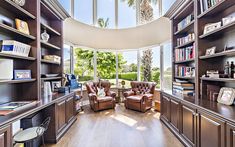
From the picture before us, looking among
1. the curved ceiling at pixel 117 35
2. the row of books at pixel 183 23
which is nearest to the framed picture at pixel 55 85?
the curved ceiling at pixel 117 35

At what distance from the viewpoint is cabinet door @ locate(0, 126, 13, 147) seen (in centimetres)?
144

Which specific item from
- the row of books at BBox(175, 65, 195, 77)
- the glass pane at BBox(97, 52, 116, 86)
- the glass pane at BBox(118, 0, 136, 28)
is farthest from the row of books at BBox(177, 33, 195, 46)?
the glass pane at BBox(97, 52, 116, 86)

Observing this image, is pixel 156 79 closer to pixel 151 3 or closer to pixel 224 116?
pixel 151 3

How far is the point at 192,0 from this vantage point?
2811 millimetres

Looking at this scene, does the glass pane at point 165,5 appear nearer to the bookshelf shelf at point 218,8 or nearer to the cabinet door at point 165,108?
the bookshelf shelf at point 218,8

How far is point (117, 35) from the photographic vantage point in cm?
567

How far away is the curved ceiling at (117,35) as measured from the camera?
4.70m

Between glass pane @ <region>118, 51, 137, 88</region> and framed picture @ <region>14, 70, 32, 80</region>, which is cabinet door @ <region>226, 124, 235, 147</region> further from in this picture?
glass pane @ <region>118, 51, 137, 88</region>

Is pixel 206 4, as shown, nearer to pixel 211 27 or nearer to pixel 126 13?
pixel 211 27

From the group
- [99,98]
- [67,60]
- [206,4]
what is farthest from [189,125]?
[67,60]

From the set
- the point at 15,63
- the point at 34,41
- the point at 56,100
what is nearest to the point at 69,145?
the point at 56,100

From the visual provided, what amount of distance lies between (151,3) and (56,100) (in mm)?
4505

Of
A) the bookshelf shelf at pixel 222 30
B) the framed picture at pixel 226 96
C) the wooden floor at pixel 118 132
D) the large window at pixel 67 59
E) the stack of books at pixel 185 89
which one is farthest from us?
the large window at pixel 67 59

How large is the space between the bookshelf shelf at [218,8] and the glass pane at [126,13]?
338cm
